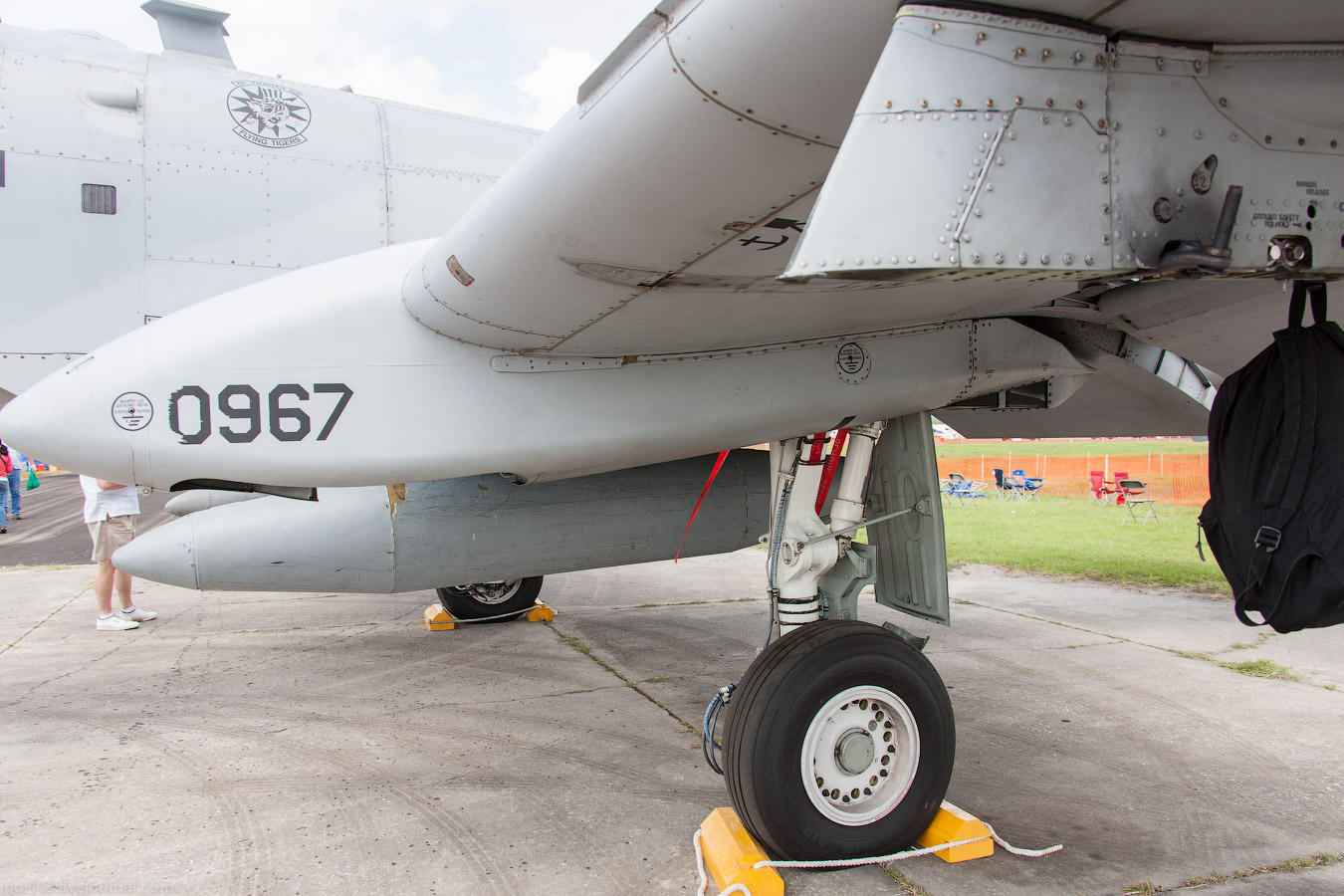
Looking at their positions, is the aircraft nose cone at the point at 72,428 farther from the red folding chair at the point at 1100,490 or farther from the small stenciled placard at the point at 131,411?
the red folding chair at the point at 1100,490

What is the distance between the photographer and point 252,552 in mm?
3904

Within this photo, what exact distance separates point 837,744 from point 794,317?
4.97 feet

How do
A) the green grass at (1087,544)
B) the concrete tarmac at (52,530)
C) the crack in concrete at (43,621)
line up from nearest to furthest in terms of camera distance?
the crack in concrete at (43,621) < the green grass at (1087,544) < the concrete tarmac at (52,530)

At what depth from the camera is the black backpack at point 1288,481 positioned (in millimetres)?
1925

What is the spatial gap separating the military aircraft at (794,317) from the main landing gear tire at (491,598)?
2401 millimetres

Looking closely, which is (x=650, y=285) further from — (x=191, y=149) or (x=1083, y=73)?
(x=191, y=149)

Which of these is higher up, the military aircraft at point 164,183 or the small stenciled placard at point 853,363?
the military aircraft at point 164,183

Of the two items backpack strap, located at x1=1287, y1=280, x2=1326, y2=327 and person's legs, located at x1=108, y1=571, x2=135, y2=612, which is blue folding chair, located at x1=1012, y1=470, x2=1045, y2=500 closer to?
person's legs, located at x1=108, y1=571, x2=135, y2=612

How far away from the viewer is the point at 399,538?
3.91 m

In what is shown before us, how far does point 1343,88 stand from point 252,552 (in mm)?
4258

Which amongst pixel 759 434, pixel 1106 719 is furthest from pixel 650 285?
pixel 1106 719

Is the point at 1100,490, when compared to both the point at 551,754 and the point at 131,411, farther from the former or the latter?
the point at 131,411

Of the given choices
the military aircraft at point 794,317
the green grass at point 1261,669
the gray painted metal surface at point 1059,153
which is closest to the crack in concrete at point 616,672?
the military aircraft at point 794,317

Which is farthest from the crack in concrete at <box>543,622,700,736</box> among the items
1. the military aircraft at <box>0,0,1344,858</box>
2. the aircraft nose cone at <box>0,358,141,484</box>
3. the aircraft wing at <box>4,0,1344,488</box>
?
the aircraft nose cone at <box>0,358,141,484</box>
